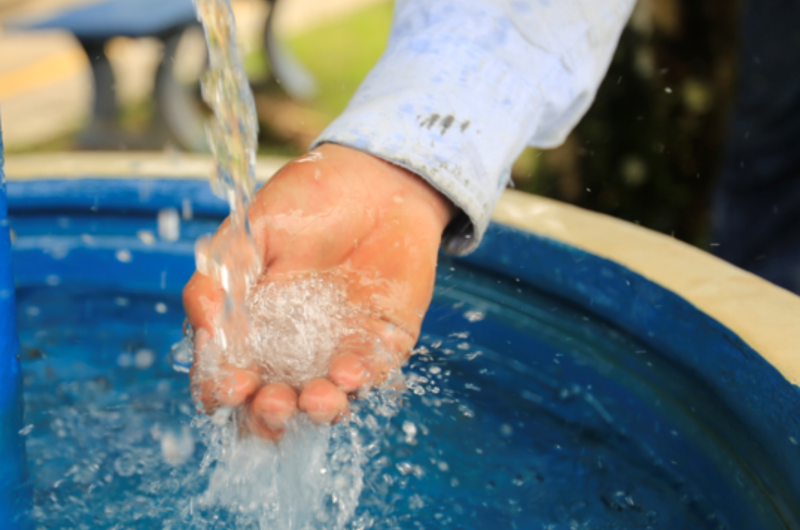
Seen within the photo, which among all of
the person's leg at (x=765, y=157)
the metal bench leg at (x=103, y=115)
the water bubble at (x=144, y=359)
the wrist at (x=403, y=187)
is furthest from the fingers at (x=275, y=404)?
the metal bench leg at (x=103, y=115)

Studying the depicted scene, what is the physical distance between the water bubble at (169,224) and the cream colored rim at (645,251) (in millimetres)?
92

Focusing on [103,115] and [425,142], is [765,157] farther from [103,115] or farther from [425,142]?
[103,115]

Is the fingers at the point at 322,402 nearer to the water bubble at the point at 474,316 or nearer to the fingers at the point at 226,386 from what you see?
the fingers at the point at 226,386

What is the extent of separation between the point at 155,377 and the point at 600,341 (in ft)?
2.72

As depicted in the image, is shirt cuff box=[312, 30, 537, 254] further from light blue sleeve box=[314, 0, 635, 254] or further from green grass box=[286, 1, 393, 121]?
green grass box=[286, 1, 393, 121]

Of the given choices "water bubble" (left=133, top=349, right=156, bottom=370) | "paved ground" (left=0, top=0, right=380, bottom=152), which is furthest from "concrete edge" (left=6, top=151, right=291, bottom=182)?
"paved ground" (left=0, top=0, right=380, bottom=152)

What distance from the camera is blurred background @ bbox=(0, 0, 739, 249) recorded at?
2.56 m

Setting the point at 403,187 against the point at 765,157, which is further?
the point at 765,157

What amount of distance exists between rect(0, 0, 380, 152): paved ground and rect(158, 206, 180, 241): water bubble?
2157 mm

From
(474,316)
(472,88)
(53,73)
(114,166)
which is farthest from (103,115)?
(472,88)

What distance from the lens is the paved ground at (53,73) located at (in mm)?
3965

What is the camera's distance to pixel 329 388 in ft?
3.15

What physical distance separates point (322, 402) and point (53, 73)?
4.34m

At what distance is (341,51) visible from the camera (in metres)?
5.10
